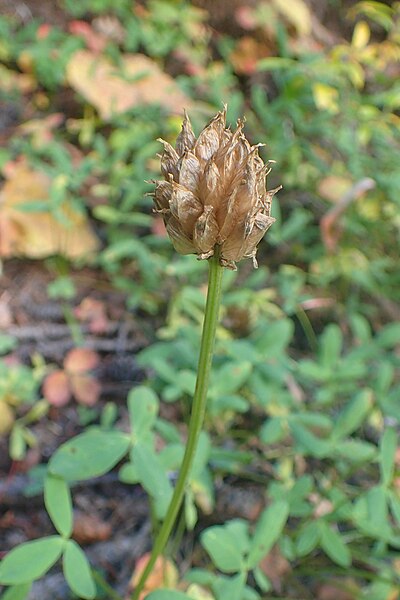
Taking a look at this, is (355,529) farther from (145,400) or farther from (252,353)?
(145,400)

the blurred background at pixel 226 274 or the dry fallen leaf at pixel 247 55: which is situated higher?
the dry fallen leaf at pixel 247 55

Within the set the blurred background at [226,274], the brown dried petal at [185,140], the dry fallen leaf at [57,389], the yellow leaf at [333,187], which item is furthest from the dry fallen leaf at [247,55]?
the brown dried petal at [185,140]

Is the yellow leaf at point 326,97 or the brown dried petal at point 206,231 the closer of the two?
the brown dried petal at point 206,231

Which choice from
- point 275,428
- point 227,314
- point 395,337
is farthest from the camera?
point 227,314

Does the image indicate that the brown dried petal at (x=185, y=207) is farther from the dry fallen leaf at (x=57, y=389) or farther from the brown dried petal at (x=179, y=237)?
the dry fallen leaf at (x=57, y=389)

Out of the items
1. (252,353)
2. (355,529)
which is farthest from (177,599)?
(355,529)
